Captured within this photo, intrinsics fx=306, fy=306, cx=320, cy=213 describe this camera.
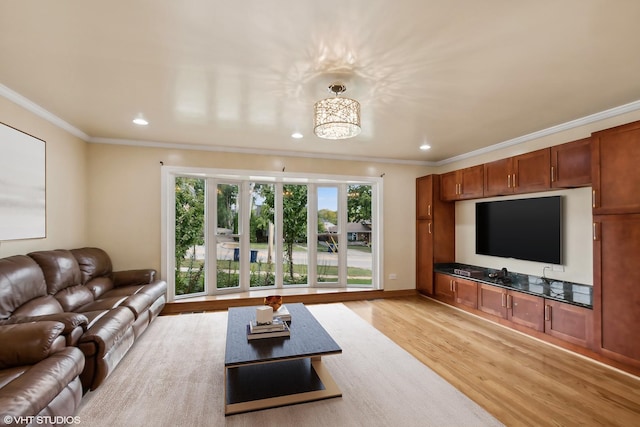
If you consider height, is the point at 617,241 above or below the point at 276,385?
above

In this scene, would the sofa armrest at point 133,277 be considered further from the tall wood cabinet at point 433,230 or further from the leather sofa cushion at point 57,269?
the tall wood cabinet at point 433,230

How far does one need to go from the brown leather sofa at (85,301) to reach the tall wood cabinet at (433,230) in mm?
4327

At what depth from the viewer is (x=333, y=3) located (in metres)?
1.69

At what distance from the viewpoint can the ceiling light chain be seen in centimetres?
261

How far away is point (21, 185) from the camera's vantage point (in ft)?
10.0

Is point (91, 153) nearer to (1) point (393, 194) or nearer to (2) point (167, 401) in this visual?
(2) point (167, 401)

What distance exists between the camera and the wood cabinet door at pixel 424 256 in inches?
216

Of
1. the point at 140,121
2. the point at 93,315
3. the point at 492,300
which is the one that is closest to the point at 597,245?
the point at 492,300

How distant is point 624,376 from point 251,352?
3.33 metres

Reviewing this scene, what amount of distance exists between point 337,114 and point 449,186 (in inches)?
134

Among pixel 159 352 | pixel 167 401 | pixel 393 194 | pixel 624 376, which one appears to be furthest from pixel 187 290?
pixel 624 376

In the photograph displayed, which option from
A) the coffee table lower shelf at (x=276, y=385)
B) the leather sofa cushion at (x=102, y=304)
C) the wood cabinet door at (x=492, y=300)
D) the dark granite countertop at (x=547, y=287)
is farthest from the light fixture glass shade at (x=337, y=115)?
the wood cabinet door at (x=492, y=300)

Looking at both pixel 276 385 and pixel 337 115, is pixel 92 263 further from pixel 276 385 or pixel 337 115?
pixel 337 115

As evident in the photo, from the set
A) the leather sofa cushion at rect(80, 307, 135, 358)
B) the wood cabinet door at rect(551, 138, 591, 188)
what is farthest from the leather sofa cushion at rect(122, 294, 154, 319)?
the wood cabinet door at rect(551, 138, 591, 188)
